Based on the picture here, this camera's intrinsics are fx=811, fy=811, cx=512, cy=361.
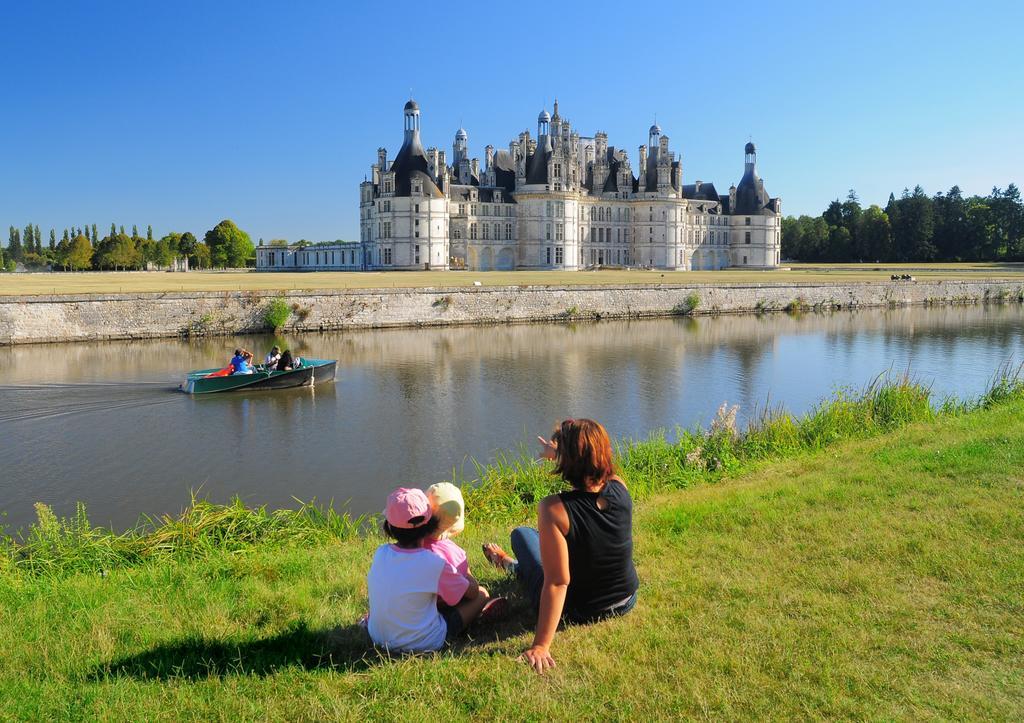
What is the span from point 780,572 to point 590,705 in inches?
74.8

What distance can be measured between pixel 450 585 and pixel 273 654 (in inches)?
37.3

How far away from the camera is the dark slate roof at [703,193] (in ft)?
261

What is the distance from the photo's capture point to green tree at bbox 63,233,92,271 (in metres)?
81.3

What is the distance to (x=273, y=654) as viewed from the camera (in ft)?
13.2

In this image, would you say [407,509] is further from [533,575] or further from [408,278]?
[408,278]

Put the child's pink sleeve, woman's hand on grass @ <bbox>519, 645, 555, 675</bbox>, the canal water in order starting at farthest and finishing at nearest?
the canal water
the child's pink sleeve
woman's hand on grass @ <bbox>519, 645, 555, 675</bbox>

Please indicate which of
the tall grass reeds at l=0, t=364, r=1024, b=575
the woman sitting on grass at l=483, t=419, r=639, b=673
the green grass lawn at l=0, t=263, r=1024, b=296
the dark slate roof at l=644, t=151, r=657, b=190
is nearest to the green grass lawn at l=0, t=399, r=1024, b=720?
the woman sitting on grass at l=483, t=419, r=639, b=673

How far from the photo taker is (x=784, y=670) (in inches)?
142

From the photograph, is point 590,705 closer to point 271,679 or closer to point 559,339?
point 271,679

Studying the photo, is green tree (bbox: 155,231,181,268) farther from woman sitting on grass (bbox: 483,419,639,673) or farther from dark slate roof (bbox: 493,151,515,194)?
woman sitting on grass (bbox: 483,419,639,673)

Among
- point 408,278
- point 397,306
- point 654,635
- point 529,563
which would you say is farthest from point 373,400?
point 408,278

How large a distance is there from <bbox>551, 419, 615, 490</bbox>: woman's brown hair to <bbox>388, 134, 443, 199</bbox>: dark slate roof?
58.2 m

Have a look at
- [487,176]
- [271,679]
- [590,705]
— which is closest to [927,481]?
[590,705]

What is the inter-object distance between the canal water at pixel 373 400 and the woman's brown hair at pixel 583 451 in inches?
243
